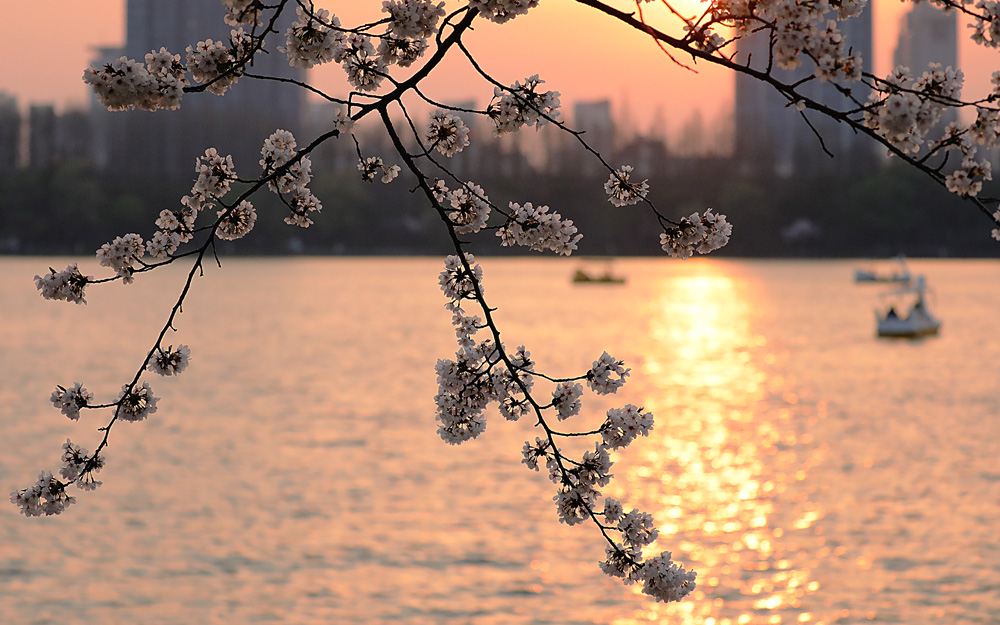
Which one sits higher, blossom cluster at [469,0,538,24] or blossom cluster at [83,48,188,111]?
blossom cluster at [469,0,538,24]

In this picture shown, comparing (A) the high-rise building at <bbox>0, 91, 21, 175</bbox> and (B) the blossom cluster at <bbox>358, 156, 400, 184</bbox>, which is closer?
(B) the blossom cluster at <bbox>358, 156, 400, 184</bbox>

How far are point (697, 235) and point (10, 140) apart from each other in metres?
134

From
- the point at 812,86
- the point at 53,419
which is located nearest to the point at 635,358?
the point at 53,419

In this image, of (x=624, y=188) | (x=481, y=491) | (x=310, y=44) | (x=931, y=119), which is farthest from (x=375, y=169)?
(x=481, y=491)

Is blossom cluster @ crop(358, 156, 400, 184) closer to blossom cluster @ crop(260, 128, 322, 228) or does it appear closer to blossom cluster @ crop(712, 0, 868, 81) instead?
blossom cluster @ crop(260, 128, 322, 228)

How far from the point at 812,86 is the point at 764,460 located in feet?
344

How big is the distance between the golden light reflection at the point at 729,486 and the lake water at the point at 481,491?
8cm

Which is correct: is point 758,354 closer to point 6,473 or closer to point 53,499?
point 6,473

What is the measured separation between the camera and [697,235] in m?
4.55

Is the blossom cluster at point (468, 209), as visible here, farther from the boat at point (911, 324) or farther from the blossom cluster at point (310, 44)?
the boat at point (911, 324)

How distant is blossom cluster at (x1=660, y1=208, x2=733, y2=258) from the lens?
14.9 feet

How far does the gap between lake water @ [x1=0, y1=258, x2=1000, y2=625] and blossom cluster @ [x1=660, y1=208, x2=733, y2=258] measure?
12641 millimetres

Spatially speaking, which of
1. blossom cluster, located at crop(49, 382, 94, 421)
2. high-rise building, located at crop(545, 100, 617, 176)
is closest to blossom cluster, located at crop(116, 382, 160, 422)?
blossom cluster, located at crop(49, 382, 94, 421)

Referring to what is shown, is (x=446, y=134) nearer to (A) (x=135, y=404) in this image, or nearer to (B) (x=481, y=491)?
(A) (x=135, y=404)
